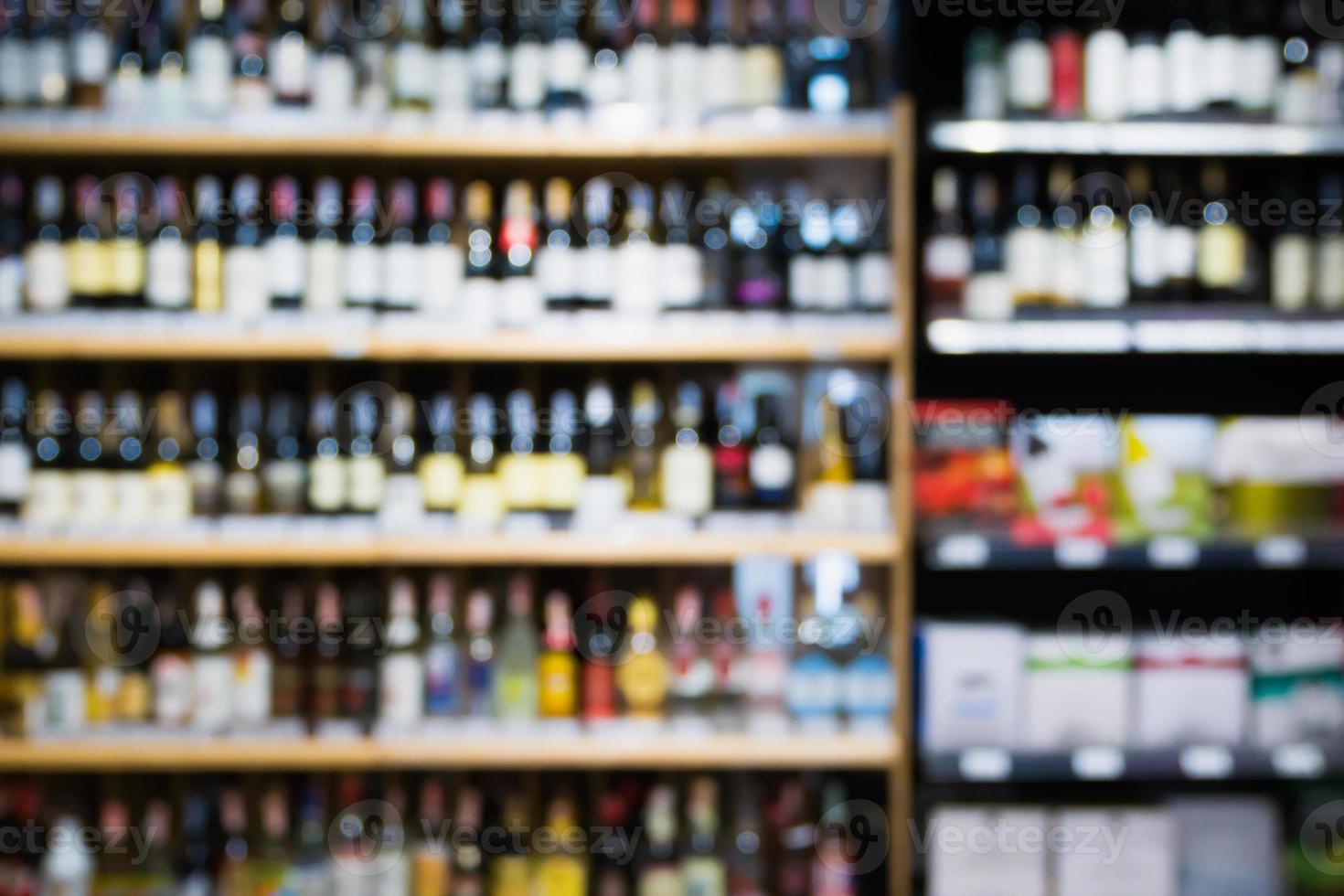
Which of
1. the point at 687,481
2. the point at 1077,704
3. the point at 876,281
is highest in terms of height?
the point at 876,281

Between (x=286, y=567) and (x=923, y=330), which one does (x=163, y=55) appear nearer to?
(x=286, y=567)

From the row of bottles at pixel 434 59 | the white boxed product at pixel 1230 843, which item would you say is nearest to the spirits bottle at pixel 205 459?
the row of bottles at pixel 434 59

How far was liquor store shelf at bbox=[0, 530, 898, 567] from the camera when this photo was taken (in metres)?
2.37

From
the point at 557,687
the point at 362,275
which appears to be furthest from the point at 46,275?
the point at 557,687

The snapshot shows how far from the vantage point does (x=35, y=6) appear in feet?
8.42

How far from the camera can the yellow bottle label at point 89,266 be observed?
2447 millimetres

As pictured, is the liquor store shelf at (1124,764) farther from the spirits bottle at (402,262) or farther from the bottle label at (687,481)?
the spirits bottle at (402,262)

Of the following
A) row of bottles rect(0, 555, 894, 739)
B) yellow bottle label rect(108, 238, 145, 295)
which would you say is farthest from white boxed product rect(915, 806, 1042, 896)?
yellow bottle label rect(108, 238, 145, 295)

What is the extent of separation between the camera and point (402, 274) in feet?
8.09

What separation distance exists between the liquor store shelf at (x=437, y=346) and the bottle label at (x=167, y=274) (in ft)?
0.36

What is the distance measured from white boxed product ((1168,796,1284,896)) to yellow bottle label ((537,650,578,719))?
1.41 m

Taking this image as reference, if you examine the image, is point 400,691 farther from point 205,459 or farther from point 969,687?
point 969,687

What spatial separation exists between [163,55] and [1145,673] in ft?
8.78

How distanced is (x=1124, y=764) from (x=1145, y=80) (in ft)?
5.04
